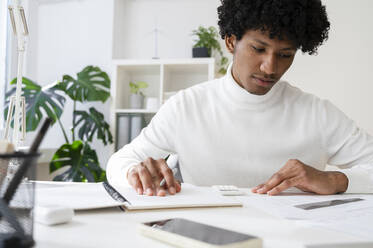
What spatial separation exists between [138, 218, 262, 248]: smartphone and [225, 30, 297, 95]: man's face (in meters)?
0.78

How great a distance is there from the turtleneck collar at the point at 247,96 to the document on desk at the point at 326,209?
1.64 feet

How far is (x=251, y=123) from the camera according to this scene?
139 cm

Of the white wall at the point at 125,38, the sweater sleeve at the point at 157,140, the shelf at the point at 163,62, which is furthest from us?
the white wall at the point at 125,38

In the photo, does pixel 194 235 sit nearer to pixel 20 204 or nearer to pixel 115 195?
pixel 20 204

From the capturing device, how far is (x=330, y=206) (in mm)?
796

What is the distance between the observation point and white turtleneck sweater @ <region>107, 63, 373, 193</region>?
54.0 inches

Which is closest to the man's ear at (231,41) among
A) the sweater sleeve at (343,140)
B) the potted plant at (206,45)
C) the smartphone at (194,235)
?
the sweater sleeve at (343,140)

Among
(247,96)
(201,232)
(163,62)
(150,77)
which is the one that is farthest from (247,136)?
(150,77)

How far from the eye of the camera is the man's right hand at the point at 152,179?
863 mm

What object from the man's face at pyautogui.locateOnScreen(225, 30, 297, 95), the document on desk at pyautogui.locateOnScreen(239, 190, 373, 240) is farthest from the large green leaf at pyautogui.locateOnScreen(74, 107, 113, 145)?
the document on desk at pyautogui.locateOnScreen(239, 190, 373, 240)

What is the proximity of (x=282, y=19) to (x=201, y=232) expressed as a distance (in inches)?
33.6

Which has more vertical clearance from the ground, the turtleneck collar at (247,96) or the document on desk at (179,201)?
the turtleneck collar at (247,96)

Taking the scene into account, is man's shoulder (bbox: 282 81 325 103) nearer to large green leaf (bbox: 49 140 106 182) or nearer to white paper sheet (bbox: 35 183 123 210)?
white paper sheet (bbox: 35 183 123 210)

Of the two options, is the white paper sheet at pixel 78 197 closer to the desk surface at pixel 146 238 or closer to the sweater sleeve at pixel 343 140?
the desk surface at pixel 146 238
